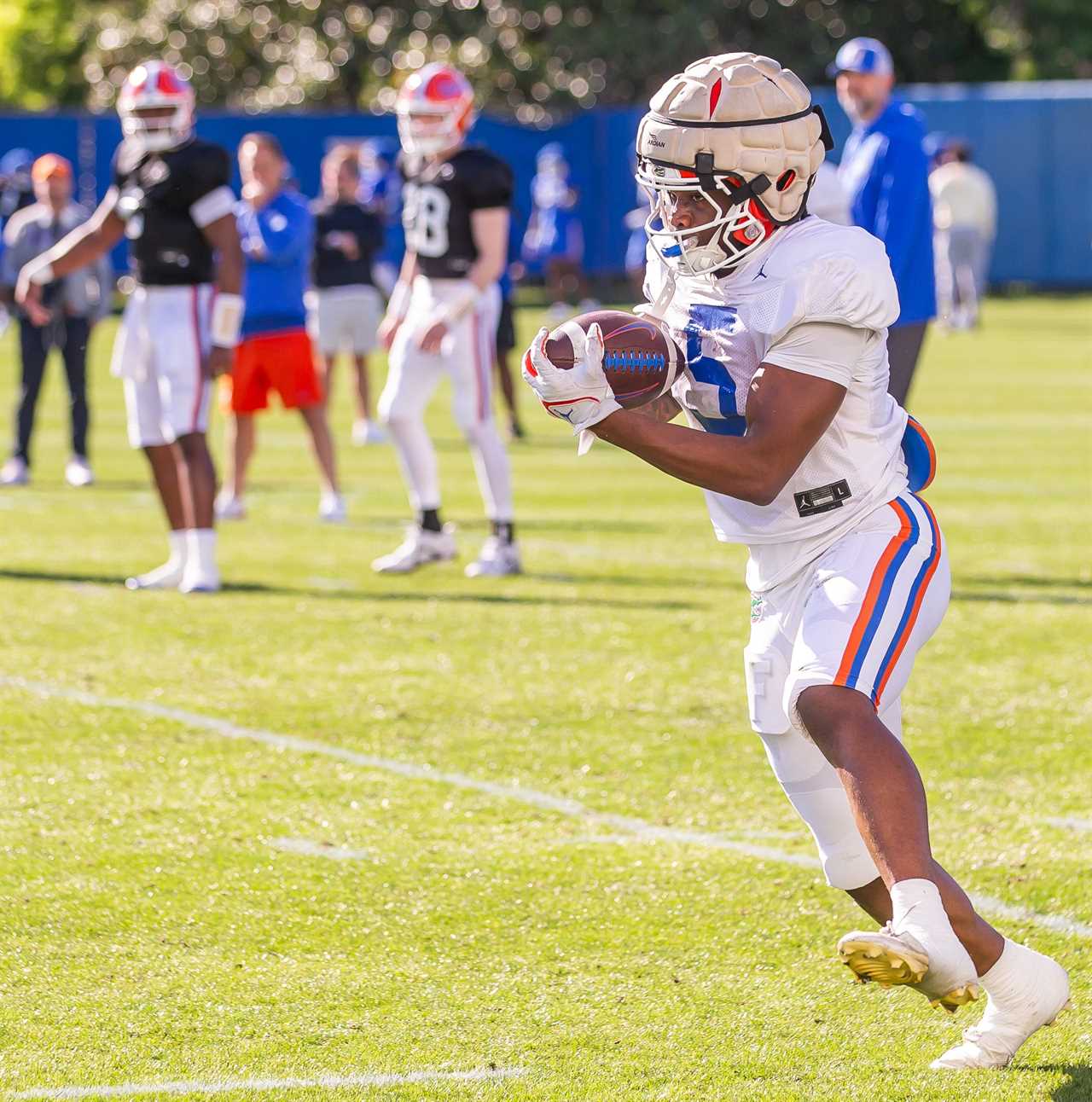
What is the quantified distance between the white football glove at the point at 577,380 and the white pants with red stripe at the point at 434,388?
5269mm

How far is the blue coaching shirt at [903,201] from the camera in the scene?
7.27 meters

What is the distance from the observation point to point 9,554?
9422 millimetres

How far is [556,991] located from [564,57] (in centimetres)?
3533

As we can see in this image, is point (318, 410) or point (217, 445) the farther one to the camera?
point (217, 445)

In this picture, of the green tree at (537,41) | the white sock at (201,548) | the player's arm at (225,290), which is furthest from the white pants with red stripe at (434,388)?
the green tree at (537,41)

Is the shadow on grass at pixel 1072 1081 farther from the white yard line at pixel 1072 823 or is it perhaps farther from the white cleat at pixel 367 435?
the white cleat at pixel 367 435

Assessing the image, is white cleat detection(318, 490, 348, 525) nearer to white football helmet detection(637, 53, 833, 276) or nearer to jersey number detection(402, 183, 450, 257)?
jersey number detection(402, 183, 450, 257)

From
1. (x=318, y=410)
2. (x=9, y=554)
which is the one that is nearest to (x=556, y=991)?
(x=9, y=554)

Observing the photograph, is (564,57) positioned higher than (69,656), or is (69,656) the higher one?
(564,57)

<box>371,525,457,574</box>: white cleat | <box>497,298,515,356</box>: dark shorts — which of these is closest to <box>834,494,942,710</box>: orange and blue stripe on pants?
<box>371,525,457,574</box>: white cleat

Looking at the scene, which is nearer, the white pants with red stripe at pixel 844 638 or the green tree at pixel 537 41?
the white pants with red stripe at pixel 844 638

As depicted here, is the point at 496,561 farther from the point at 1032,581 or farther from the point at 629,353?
the point at 629,353

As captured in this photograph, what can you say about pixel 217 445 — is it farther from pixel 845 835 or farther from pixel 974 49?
pixel 974 49

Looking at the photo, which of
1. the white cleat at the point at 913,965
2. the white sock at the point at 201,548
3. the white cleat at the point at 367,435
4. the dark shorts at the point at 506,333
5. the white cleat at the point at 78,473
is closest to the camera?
the white cleat at the point at 913,965
